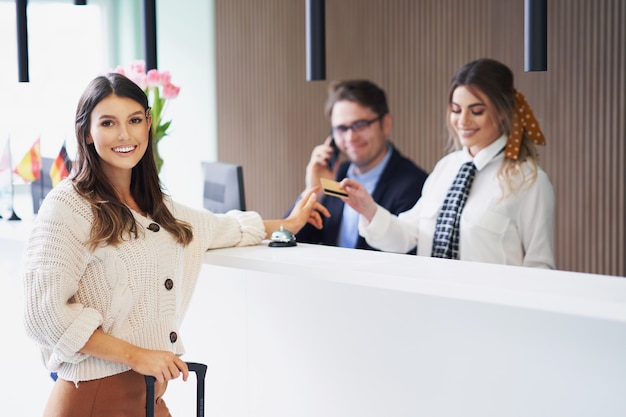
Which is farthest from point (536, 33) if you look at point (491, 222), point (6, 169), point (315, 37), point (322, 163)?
point (322, 163)

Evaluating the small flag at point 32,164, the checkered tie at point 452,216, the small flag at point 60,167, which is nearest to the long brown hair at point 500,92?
the checkered tie at point 452,216

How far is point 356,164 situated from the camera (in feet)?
13.1

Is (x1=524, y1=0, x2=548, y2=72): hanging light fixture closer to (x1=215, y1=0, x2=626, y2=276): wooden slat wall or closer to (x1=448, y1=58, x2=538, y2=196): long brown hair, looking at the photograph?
(x1=448, y1=58, x2=538, y2=196): long brown hair

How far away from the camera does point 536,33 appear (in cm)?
158

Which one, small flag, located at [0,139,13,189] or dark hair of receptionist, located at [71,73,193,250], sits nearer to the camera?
dark hair of receptionist, located at [71,73,193,250]

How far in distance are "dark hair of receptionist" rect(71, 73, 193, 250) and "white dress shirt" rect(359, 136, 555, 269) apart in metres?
1.15

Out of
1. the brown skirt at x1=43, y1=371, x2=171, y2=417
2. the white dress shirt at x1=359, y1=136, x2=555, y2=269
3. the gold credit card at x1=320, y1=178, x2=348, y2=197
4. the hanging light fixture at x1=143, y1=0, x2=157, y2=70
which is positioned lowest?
the brown skirt at x1=43, y1=371, x2=171, y2=417

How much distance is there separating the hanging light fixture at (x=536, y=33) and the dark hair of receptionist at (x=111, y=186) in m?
0.91

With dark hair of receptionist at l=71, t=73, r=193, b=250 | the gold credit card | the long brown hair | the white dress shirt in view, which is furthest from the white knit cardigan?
the long brown hair

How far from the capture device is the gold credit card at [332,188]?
2654 millimetres

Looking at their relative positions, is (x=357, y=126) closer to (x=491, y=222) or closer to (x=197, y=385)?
(x=491, y=222)

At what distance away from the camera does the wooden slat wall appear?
500 centimetres

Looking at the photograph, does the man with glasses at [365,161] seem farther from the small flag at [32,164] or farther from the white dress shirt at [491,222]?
the small flag at [32,164]

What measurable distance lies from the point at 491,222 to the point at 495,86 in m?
0.48
